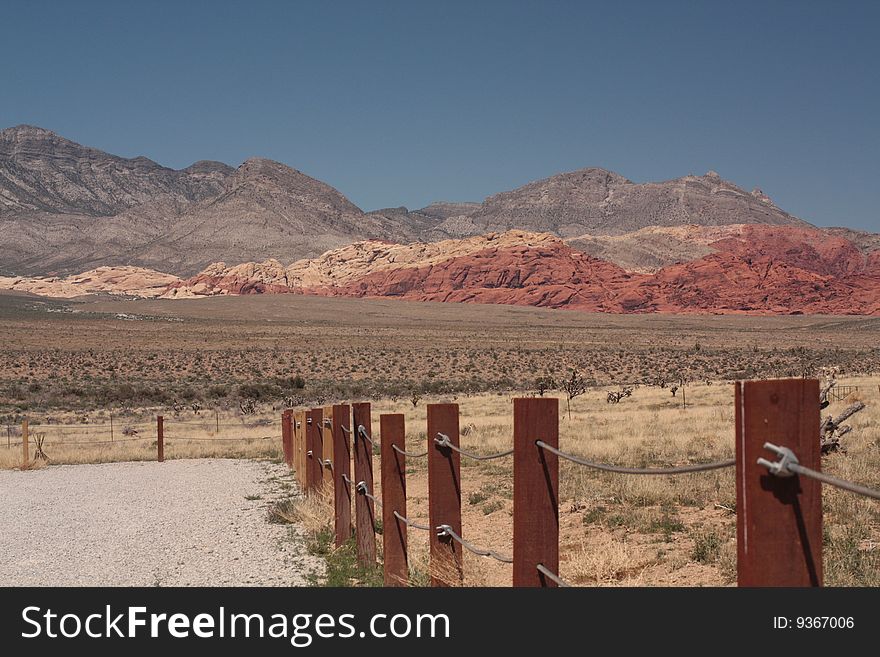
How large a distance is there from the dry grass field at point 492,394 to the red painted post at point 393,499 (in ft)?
0.82

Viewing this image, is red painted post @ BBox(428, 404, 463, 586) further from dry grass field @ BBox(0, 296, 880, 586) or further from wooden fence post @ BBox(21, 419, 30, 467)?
wooden fence post @ BBox(21, 419, 30, 467)

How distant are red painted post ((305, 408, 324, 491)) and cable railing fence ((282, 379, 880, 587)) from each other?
1750 mm

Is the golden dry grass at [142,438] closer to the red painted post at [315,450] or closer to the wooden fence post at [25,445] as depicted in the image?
the wooden fence post at [25,445]

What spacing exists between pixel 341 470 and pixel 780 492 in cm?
754

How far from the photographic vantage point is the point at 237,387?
4703 centimetres

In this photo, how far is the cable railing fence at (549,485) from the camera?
8.54 ft

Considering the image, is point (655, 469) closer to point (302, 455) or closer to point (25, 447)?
point (302, 455)

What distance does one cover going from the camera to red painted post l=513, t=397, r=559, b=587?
4621 millimetres

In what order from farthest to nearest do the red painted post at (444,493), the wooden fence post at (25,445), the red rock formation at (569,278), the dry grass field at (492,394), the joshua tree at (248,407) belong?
the red rock formation at (569,278) < the joshua tree at (248,407) < the wooden fence post at (25,445) < the dry grass field at (492,394) < the red painted post at (444,493)

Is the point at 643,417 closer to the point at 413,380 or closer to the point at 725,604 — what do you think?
the point at 725,604

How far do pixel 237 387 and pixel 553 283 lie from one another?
119 meters

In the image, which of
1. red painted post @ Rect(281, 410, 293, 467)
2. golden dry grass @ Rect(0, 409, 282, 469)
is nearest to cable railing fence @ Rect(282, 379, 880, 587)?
red painted post @ Rect(281, 410, 293, 467)

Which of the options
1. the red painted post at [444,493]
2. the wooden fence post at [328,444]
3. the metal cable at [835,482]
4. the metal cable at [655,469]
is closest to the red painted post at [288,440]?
the wooden fence post at [328,444]

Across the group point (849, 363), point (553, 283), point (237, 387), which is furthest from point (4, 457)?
point (553, 283)
